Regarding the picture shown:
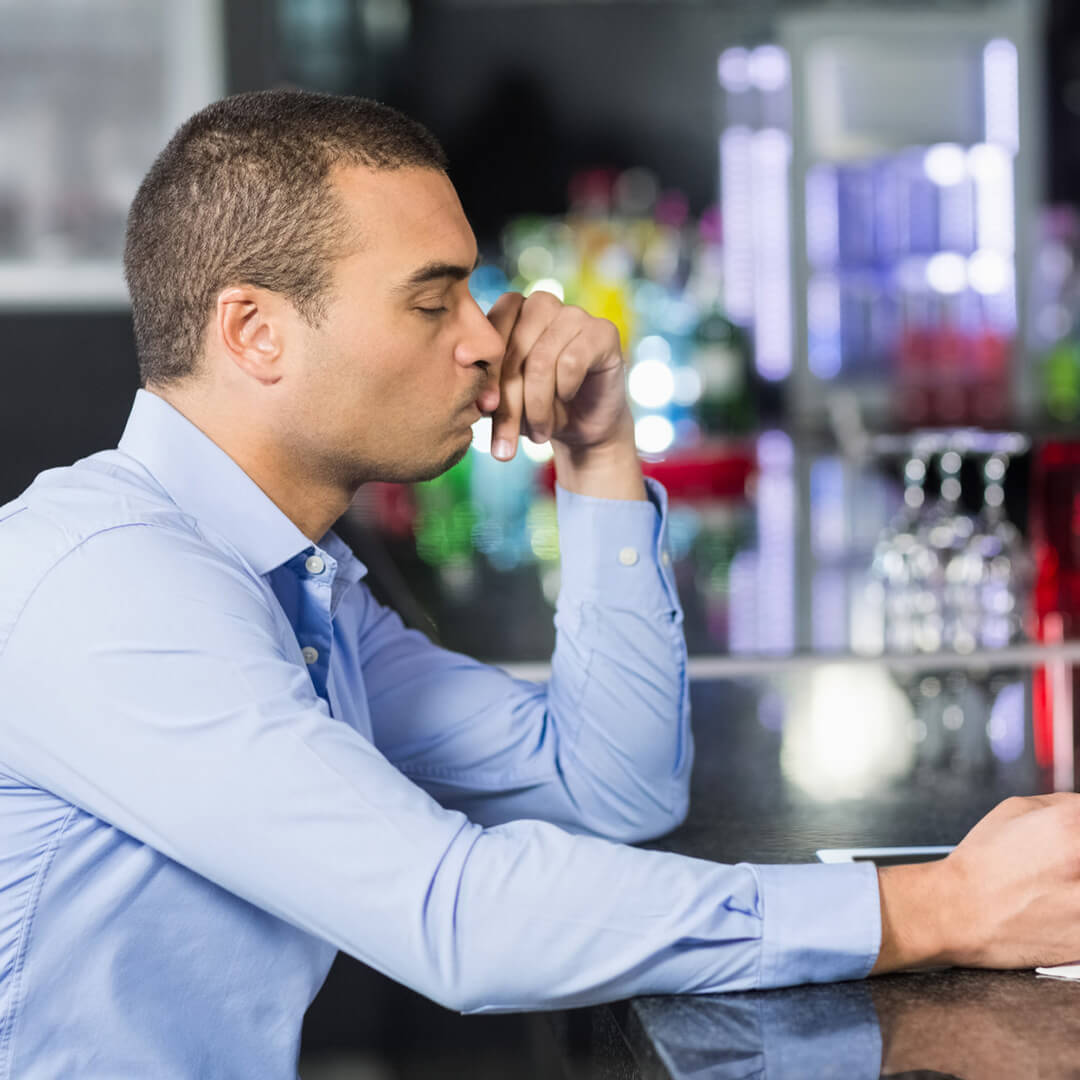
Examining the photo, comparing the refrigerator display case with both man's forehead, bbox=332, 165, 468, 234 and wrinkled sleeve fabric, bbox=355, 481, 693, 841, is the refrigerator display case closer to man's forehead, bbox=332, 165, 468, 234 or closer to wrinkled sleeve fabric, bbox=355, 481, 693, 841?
wrinkled sleeve fabric, bbox=355, 481, 693, 841

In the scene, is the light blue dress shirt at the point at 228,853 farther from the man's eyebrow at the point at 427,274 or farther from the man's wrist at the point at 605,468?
the man's wrist at the point at 605,468

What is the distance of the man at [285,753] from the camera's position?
724 mm

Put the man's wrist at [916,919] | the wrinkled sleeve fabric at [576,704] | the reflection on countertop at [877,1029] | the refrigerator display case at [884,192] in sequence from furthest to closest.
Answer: the refrigerator display case at [884,192]
the wrinkled sleeve fabric at [576,704]
the man's wrist at [916,919]
the reflection on countertop at [877,1029]

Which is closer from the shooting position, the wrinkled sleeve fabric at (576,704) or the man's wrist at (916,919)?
the man's wrist at (916,919)

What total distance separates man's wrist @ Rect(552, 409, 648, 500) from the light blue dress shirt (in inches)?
11.5

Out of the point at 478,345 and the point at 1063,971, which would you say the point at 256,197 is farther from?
the point at 1063,971

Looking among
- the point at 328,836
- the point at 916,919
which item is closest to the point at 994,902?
the point at 916,919

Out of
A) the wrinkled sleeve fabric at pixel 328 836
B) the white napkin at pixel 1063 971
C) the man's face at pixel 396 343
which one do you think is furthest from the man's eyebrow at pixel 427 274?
the white napkin at pixel 1063 971

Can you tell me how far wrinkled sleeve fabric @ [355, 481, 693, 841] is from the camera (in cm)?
111

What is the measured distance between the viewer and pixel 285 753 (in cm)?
73

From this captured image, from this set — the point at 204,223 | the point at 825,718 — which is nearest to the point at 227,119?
the point at 204,223

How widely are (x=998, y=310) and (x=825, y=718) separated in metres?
3.65

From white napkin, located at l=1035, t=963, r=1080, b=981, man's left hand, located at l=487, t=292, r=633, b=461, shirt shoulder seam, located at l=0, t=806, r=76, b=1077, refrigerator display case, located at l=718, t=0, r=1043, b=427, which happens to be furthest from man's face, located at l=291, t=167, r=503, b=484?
refrigerator display case, located at l=718, t=0, r=1043, b=427

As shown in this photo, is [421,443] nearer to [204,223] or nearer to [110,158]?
[204,223]
